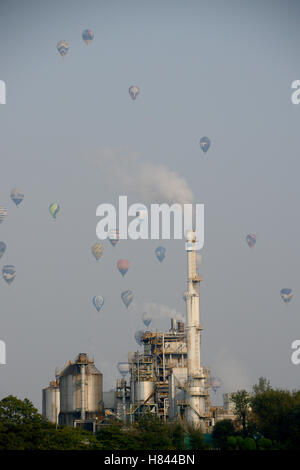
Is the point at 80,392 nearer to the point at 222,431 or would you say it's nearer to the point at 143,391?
the point at 143,391

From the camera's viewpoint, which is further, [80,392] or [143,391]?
[80,392]

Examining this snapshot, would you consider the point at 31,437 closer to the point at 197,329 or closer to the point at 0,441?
the point at 0,441

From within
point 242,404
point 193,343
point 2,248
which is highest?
point 2,248

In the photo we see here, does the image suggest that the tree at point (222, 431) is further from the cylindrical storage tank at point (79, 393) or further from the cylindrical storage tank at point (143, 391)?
the cylindrical storage tank at point (79, 393)

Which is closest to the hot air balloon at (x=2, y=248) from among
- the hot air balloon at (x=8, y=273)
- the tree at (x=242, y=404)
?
the hot air balloon at (x=8, y=273)

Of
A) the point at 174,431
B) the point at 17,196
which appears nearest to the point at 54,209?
the point at 17,196
